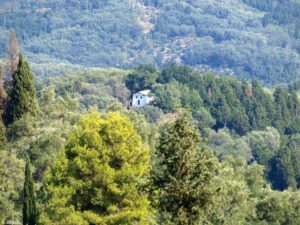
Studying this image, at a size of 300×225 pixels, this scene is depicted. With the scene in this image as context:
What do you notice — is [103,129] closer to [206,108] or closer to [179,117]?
[179,117]

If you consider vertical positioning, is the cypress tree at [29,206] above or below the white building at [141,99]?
above

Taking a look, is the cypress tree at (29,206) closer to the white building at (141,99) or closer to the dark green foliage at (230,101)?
the dark green foliage at (230,101)

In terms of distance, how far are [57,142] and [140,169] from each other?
18879 millimetres

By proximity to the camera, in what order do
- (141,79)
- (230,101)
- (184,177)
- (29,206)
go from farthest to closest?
(230,101)
(141,79)
(29,206)
(184,177)

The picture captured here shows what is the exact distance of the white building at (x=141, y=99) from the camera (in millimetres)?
137375

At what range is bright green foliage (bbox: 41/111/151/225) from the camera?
36.9 m

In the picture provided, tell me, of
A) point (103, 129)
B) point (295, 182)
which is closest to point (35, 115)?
point (103, 129)

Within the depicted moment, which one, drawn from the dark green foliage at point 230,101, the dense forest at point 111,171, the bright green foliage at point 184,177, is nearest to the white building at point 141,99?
the dark green foliage at point 230,101

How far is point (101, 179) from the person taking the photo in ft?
122

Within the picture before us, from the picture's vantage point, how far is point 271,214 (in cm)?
6084

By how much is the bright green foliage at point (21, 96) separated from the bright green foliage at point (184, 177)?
103 feet

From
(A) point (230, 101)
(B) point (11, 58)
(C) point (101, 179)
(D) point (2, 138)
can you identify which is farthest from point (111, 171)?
(A) point (230, 101)

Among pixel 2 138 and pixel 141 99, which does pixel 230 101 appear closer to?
pixel 141 99

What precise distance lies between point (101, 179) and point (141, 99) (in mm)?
101638
